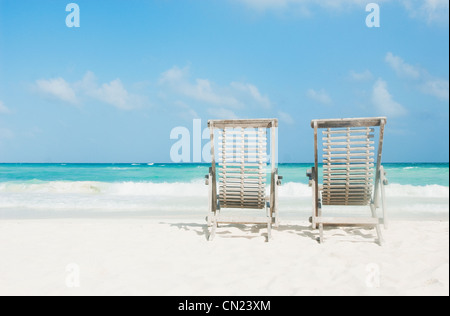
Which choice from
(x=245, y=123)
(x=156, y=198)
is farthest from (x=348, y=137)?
(x=156, y=198)

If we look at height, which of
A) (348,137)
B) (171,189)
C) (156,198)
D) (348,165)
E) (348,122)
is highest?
(348,122)

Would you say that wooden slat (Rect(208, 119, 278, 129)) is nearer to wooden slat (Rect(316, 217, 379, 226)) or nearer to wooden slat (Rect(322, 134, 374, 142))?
wooden slat (Rect(322, 134, 374, 142))

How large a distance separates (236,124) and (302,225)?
7.59ft

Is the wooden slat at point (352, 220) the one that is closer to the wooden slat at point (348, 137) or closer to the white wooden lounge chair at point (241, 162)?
the white wooden lounge chair at point (241, 162)

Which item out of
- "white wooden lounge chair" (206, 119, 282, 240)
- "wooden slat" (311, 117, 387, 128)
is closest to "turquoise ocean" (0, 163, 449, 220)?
"white wooden lounge chair" (206, 119, 282, 240)

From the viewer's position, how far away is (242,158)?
531cm

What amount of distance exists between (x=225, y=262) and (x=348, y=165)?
2.28 metres

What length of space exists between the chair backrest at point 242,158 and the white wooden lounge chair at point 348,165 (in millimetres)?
749

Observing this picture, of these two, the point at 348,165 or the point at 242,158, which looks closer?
the point at 348,165

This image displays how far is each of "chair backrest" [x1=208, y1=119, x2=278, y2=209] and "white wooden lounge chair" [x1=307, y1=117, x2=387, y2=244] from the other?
2.46ft

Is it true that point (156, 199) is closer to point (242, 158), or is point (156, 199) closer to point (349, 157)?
point (242, 158)

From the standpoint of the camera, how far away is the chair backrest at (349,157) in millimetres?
4891

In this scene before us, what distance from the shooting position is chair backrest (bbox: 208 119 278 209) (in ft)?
17.3

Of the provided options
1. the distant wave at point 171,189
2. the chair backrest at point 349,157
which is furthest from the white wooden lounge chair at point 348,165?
the distant wave at point 171,189
